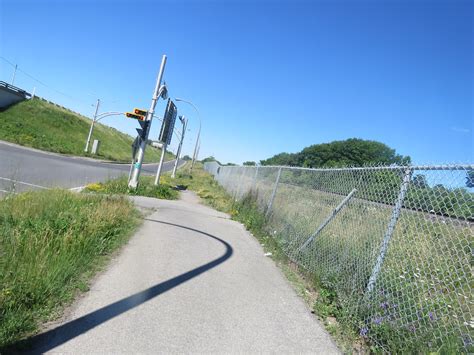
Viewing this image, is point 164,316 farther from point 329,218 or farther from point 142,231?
point 142,231

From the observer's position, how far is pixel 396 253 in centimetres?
426

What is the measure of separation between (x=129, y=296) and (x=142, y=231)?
3.41 m

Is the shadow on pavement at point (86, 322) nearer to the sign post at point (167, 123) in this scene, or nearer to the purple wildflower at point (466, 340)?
the purple wildflower at point (466, 340)

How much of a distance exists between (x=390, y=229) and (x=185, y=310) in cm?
251

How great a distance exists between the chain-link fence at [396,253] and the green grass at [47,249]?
3217mm

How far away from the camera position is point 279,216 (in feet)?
29.6

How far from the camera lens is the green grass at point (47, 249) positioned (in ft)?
10.5

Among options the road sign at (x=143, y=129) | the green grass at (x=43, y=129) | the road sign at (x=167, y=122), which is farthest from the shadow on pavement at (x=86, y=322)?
the green grass at (x=43, y=129)

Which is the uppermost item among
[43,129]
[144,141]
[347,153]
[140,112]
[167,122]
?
[347,153]

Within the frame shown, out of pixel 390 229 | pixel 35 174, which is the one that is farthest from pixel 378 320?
pixel 35 174

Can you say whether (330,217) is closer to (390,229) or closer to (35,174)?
(390,229)

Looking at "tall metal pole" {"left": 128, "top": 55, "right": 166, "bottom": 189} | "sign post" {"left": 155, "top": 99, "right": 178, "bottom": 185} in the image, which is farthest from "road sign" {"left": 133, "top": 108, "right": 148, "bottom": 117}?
"sign post" {"left": 155, "top": 99, "right": 178, "bottom": 185}

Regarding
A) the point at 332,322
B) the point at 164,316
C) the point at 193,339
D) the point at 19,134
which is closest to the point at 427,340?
the point at 332,322

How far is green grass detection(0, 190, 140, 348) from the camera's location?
3.19 metres
